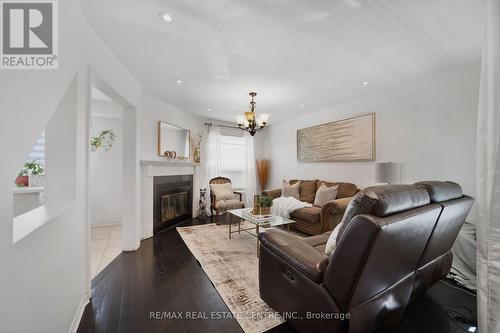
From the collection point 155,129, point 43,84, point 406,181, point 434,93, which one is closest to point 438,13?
point 434,93

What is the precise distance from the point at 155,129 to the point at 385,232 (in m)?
3.77

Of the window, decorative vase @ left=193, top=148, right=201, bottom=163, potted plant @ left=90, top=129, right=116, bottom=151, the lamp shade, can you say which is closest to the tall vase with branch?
Result: the window

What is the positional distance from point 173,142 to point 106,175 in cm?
150

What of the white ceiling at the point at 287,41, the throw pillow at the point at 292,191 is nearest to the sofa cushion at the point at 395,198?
the white ceiling at the point at 287,41

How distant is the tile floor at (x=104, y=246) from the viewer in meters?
2.56

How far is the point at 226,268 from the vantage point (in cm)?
245

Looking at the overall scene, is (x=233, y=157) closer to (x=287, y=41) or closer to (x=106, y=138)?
Result: (x=106, y=138)

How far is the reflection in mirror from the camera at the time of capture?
3.89 metres

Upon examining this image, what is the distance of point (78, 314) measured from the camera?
166cm

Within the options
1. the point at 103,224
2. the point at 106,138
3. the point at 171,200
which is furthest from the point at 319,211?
the point at 106,138

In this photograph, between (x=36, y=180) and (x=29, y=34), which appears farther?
(x=36, y=180)

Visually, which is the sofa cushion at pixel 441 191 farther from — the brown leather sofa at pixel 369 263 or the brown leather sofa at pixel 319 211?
the brown leather sofa at pixel 319 211

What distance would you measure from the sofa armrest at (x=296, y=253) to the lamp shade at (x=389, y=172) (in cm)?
206

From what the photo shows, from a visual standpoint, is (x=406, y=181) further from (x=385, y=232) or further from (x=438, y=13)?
(x=385, y=232)
